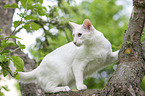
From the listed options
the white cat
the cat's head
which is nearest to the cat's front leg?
the white cat

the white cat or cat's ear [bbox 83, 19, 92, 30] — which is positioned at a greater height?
cat's ear [bbox 83, 19, 92, 30]

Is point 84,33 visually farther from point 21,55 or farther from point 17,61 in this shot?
point 21,55

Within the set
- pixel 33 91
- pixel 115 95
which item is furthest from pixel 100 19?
pixel 115 95

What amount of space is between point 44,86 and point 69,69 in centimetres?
45

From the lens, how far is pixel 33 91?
10.3 feet

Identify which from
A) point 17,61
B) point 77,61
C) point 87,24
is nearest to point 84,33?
point 87,24

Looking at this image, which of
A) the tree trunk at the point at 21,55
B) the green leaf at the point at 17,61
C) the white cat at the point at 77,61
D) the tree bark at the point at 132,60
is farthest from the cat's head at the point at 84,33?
the tree trunk at the point at 21,55

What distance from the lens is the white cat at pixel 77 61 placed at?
2568mm

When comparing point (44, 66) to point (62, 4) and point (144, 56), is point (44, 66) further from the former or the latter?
point (62, 4)

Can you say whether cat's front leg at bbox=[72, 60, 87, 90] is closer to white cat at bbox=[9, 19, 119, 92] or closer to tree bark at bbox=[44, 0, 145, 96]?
white cat at bbox=[9, 19, 119, 92]

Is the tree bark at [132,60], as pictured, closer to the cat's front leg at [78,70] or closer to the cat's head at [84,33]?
the cat's front leg at [78,70]

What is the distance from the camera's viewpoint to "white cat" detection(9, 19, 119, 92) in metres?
2.57

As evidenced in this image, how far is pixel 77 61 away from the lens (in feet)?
8.65

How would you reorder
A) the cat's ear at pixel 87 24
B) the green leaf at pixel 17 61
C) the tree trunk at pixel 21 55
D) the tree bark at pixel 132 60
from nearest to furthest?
the tree bark at pixel 132 60 < the green leaf at pixel 17 61 < the cat's ear at pixel 87 24 < the tree trunk at pixel 21 55
